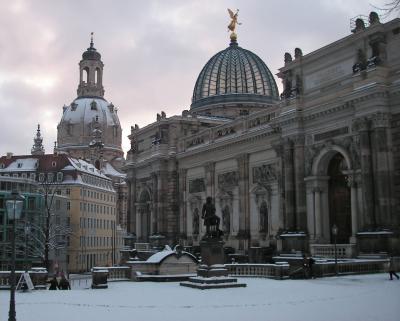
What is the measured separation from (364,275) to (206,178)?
2747 centimetres

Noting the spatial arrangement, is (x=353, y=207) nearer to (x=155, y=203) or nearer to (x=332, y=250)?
(x=332, y=250)

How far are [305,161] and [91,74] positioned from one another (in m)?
131

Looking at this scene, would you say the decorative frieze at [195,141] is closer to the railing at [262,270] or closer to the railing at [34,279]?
the railing at [262,270]

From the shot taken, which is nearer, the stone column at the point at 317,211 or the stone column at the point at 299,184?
the stone column at the point at 317,211

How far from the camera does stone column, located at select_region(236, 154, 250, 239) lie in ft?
169

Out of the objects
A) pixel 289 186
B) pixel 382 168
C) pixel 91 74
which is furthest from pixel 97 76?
pixel 382 168

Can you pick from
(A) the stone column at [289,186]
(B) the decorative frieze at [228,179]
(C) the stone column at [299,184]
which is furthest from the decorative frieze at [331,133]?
(B) the decorative frieze at [228,179]

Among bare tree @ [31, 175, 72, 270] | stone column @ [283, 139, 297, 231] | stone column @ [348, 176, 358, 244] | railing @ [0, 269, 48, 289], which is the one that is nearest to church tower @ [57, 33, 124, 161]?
bare tree @ [31, 175, 72, 270]

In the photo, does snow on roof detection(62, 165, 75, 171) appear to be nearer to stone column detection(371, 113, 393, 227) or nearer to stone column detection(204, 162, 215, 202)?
stone column detection(204, 162, 215, 202)

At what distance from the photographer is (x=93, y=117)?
491 feet

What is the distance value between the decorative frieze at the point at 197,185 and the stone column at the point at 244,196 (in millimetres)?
6784

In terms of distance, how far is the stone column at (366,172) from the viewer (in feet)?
117

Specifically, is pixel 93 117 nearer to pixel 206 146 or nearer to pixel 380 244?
pixel 206 146

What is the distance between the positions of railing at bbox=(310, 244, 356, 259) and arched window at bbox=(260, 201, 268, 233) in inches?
379
